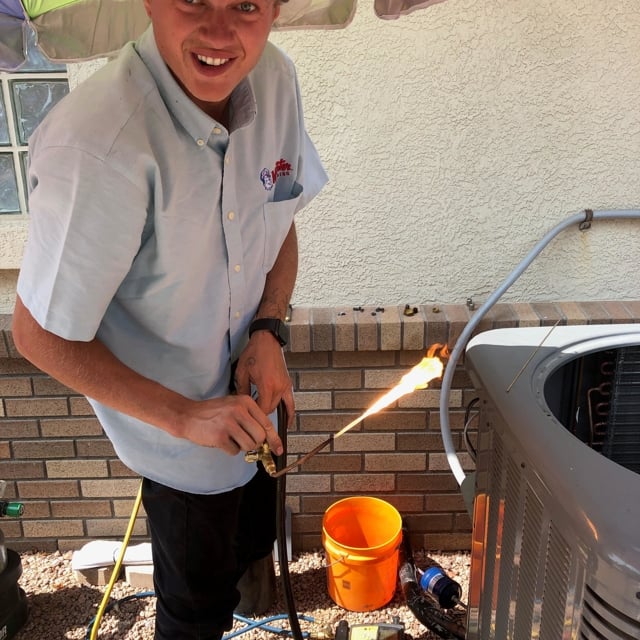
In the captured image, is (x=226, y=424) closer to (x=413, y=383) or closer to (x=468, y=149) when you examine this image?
(x=413, y=383)

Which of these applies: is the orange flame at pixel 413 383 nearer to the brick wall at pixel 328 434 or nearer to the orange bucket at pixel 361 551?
the brick wall at pixel 328 434

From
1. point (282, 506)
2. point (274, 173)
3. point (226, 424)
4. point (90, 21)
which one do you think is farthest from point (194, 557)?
point (90, 21)

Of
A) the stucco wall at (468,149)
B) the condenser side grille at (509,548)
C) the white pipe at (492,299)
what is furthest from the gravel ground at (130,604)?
the stucco wall at (468,149)

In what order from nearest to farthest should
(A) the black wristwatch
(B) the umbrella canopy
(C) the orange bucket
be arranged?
(A) the black wristwatch < (B) the umbrella canopy < (C) the orange bucket

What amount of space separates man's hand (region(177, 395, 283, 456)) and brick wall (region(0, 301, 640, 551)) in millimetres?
1142

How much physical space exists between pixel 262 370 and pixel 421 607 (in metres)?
1.44

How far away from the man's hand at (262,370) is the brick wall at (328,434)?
89 centimetres

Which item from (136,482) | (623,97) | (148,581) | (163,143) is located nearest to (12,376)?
(136,482)

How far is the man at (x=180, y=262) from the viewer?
1304mm

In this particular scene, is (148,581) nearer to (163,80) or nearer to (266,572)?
(266,572)

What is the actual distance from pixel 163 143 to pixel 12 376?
1793 mm

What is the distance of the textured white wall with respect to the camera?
2.45 metres

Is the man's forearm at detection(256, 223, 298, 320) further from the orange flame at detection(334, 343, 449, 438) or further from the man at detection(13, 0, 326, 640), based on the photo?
the orange flame at detection(334, 343, 449, 438)

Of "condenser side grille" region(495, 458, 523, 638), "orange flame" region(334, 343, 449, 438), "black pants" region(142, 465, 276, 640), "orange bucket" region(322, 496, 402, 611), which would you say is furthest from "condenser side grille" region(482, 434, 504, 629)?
"orange bucket" region(322, 496, 402, 611)
